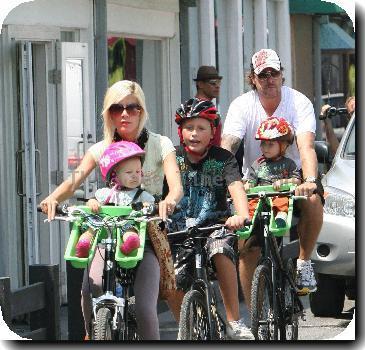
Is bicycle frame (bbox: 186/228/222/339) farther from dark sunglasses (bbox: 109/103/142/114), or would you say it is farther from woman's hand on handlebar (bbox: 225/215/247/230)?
dark sunglasses (bbox: 109/103/142/114)

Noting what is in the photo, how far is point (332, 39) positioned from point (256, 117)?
15.4 m

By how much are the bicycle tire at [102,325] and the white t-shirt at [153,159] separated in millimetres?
855

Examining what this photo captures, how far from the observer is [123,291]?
23.7 feet

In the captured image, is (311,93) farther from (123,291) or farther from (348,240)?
(123,291)

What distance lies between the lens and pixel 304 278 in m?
9.27

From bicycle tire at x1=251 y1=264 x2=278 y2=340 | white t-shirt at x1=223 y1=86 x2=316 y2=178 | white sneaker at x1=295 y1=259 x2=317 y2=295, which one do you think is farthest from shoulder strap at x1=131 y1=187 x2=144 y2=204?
white sneaker at x1=295 y1=259 x2=317 y2=295

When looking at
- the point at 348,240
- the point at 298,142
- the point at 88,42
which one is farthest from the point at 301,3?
the point at 298,142

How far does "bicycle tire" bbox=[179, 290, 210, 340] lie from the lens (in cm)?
733

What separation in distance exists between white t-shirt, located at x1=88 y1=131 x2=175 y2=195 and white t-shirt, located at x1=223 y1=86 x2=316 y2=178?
58.9 inches

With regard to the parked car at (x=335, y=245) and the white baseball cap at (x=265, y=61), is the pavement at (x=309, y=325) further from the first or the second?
the white baseball cap at (x=265, y=61)

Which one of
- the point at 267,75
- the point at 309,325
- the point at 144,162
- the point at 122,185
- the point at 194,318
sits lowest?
the point at 309,325

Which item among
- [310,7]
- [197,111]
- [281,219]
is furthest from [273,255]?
[310,7]

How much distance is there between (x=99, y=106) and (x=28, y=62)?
0.99m

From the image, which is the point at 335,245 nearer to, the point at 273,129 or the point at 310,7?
the point at 273,129
